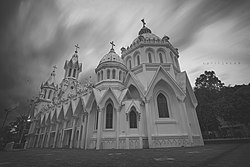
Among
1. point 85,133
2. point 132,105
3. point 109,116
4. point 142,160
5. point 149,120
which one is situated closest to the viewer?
point 142,160

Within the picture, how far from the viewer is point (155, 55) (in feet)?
68.0

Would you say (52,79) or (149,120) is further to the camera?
(52,79)

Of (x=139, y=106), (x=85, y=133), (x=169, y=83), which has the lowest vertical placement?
(x=85, y=133)

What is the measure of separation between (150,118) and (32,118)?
40.5 m

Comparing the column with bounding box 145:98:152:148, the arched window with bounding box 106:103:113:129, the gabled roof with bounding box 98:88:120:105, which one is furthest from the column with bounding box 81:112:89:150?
the column with bounding box 145:98:152:148

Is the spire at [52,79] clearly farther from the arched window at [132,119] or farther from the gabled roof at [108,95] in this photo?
the arched window at [132,119]

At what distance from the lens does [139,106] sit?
16125 millimetres

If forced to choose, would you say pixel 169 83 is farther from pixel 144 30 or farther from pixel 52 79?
pixel 52 79

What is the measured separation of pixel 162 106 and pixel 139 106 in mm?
3225

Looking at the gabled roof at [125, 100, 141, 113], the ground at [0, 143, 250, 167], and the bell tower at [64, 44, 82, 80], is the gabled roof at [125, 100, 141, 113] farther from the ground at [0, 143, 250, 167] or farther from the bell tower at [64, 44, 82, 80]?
the bell tower at [64, 44, 82, 80]

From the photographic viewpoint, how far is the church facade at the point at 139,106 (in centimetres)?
1488

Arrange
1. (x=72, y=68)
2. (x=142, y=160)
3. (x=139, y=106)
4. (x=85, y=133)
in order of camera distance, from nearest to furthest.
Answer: (x=142, y=160) → (x=139, y=106) → (x=85, y=133) → (x=72, y=68)

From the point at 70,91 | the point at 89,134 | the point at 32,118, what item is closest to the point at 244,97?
the point at 89,134

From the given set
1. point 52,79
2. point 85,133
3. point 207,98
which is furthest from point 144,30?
point 52,79
